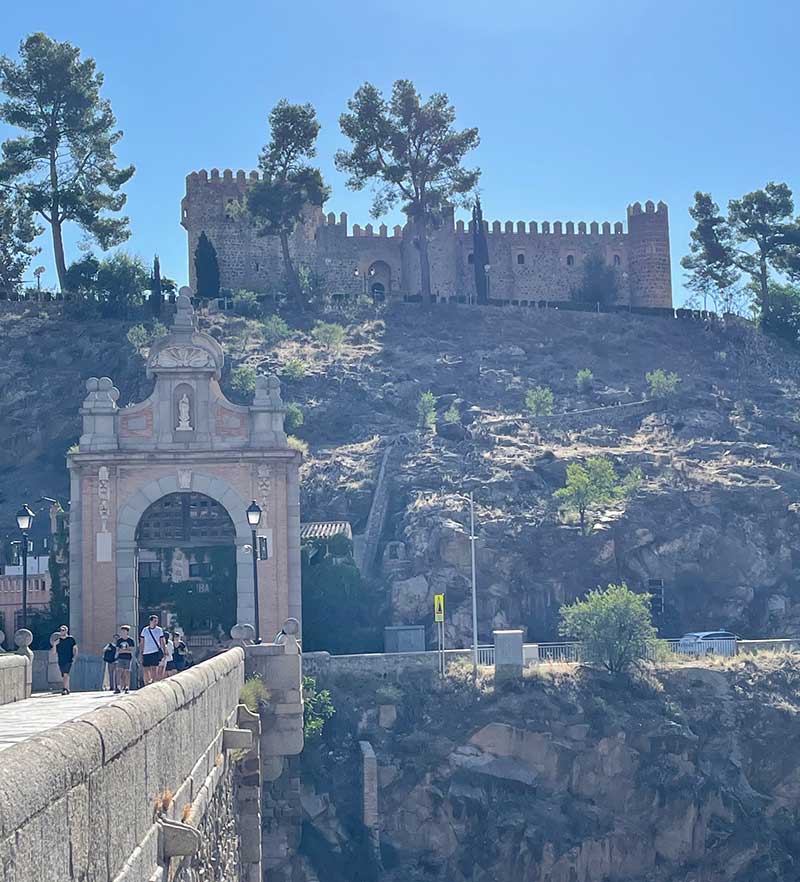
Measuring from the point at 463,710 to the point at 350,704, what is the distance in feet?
9.08

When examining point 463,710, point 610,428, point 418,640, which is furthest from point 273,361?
point 463,710

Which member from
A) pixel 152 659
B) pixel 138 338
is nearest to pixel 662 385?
pixel 138 338

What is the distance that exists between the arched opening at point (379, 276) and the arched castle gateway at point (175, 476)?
46.5m

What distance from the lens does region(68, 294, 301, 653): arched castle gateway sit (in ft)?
120

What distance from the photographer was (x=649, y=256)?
8475 cm

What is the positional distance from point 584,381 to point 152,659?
45.5 metres

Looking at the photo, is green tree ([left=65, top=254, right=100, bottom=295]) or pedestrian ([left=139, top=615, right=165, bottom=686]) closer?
pedestrian ([left=139, top=615, right=165, bottom=686])

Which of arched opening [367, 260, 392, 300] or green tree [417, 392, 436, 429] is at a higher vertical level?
arched opening [367, 260, 392, 300]

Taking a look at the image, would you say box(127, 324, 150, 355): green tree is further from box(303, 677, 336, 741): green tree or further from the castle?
box(303, 677, 336, 741): green tree

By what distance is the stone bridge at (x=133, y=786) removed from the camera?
6.31 m

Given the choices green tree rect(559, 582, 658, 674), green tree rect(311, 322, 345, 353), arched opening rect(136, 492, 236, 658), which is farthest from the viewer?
green tree rect(311, 322, 345, 353)

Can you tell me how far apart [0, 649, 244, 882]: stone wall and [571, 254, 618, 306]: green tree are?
70504 mm

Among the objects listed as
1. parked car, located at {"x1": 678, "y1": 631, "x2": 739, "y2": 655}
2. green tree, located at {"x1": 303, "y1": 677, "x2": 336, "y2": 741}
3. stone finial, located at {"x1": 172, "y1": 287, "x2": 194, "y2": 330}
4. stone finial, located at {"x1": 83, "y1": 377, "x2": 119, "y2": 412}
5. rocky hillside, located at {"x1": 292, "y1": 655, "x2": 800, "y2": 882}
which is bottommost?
rocky hillside, located at {"x1": 292, "y1": 655, "x2": 800, "y2": 882}

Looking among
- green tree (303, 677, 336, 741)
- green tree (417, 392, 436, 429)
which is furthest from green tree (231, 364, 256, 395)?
green tree (303, 677, 336, 741)
